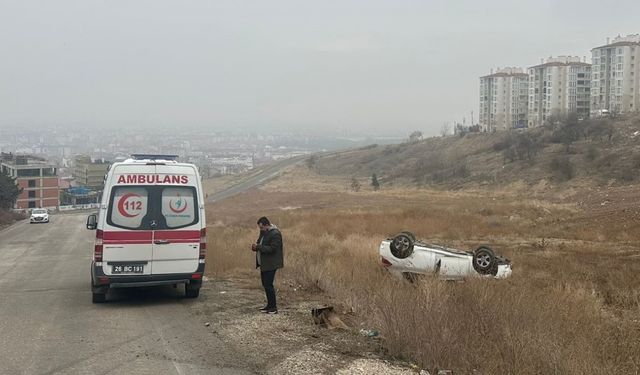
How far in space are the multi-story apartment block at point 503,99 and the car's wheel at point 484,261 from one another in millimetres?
139296

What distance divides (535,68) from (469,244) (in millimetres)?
132977

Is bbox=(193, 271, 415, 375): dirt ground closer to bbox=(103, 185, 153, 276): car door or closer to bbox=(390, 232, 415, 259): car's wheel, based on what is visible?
bbox=(103, 185, 153, 276): car door

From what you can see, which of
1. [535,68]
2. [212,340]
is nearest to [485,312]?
[212,340]

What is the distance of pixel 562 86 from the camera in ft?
459

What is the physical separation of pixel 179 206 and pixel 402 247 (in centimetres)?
535

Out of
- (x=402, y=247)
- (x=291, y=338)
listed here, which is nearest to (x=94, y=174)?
(x=402, y=247)

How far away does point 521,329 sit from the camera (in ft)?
23.4

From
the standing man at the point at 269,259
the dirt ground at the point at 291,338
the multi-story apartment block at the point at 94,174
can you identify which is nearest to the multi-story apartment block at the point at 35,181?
the multi-story apartment block at the point at 94,174

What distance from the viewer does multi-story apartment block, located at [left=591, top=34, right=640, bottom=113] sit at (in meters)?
124

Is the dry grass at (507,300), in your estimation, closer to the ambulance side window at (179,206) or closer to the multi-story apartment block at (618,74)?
the ambulance side window at (179,206)

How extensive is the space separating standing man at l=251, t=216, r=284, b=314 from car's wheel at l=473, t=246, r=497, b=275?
5.59 m

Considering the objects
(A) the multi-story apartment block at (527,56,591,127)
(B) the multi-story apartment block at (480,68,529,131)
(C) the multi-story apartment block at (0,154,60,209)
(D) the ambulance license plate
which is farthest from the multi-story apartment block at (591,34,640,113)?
(D) the ambulance license plate

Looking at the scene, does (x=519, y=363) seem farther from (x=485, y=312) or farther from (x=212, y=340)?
(x=212, y=340)

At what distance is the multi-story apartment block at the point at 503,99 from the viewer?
155137 millimetres
